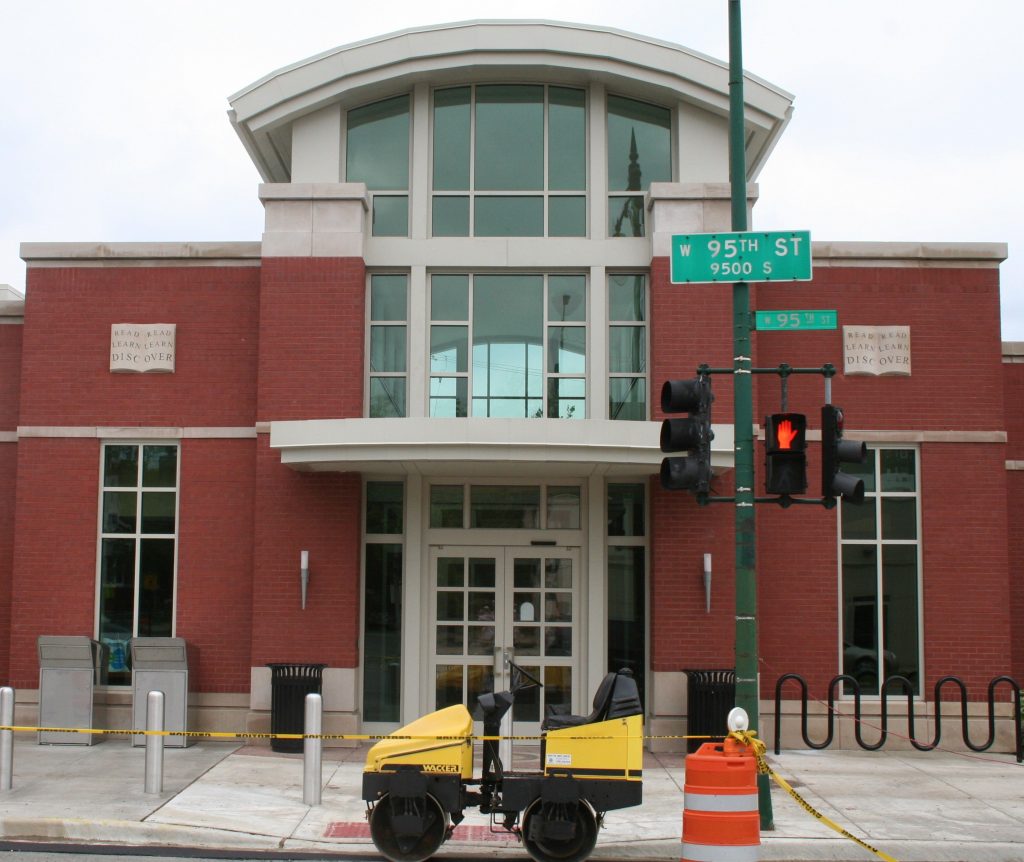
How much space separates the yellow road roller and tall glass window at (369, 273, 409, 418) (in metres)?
6.34

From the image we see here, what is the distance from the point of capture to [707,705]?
13781 mm

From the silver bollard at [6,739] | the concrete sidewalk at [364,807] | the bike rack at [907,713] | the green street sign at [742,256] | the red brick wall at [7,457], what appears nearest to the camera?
the concrete sidewalk at [364,807]

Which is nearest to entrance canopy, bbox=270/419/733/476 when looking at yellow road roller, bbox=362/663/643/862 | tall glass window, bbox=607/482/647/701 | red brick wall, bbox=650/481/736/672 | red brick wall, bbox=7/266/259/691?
red brick wall, bbox=650/481/736/672

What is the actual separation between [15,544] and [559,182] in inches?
320

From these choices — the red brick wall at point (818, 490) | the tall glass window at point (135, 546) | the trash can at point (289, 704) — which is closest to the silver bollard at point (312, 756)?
the trash can at point (289, 704)

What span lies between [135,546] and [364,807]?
18.5 ft

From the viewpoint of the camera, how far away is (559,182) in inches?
598

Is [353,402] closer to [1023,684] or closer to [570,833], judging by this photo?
[570,833]

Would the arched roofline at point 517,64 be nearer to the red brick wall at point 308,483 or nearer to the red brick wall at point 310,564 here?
the red brick wall at point 308,483

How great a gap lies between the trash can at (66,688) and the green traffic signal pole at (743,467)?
26.6 feet

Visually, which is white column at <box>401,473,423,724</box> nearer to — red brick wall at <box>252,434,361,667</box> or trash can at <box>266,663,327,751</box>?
red brick wall at <box>252,434,361,667</box>

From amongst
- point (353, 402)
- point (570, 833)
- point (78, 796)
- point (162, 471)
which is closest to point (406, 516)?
point (353, 402)

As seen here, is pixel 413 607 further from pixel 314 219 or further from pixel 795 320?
pixel 795 320

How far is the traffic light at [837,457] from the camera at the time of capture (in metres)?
9.62
